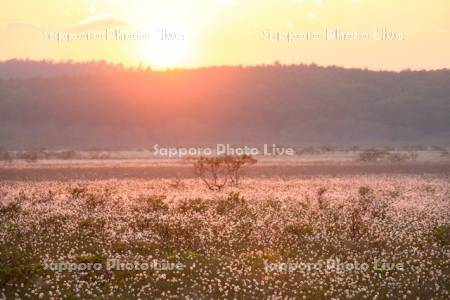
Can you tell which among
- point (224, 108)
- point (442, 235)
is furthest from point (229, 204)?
point (224, 108)

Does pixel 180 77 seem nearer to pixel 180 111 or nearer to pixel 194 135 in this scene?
pixel 180 111

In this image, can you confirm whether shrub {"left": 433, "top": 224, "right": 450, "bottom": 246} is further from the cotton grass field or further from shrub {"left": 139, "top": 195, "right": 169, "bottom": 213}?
shrub {"left": 139, "top": 195, "right": 169, "bottom": 213}

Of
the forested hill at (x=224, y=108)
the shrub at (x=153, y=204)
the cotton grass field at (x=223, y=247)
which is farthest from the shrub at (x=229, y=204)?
the forested hill at (x=224, y=108)

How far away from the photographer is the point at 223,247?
17.0 metres

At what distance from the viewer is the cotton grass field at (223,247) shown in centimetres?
1380

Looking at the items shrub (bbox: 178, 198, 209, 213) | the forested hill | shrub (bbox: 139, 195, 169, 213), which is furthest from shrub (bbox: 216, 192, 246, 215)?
the forested hill

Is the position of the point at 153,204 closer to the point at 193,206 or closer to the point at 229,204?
the point at 193,206

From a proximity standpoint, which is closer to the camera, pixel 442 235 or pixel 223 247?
pixel 223 247

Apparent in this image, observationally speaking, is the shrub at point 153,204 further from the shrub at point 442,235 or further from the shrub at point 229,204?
the shrub at point 442,235

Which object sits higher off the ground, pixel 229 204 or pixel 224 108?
pixel 224 108

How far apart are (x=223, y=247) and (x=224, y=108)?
10949 centimetres

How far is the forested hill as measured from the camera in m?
109

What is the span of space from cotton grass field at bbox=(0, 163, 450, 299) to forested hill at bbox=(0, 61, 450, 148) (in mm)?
78721

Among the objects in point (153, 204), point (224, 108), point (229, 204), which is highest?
point (224, 108)
